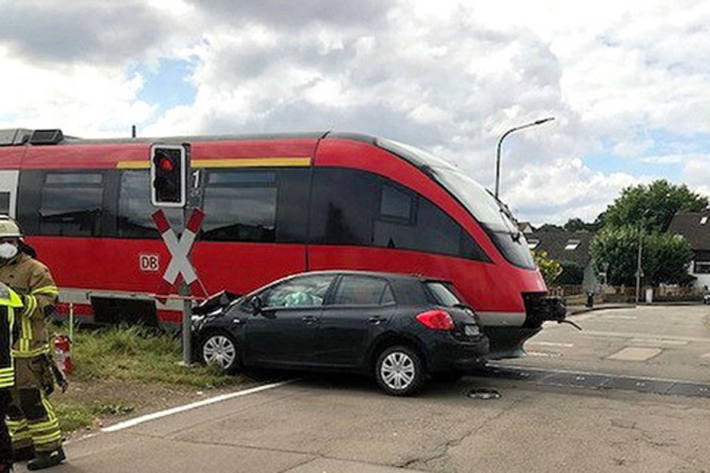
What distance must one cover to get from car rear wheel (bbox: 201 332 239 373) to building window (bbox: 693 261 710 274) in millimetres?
79349

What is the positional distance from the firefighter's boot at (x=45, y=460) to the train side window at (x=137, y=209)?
719cm

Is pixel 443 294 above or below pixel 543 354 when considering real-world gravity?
above

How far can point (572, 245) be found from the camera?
93812 millimetres

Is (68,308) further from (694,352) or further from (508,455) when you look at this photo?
(694,352)

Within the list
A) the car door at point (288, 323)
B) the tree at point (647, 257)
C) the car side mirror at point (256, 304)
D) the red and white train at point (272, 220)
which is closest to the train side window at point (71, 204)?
the red and white train at point (272, 220)

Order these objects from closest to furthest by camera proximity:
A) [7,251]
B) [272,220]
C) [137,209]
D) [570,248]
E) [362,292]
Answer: [7,251], [362,292], [272,220], [137,209], [570,248]

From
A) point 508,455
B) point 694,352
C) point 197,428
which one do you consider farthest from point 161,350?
point 694,352

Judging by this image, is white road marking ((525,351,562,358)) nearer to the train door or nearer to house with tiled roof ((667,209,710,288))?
the train door

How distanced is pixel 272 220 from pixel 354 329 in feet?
10.7

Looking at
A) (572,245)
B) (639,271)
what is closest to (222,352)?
(639,271)

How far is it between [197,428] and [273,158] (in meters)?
5.84

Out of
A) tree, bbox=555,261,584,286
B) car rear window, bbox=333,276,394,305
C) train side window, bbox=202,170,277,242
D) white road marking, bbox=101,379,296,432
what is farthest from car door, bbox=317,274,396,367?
tree, bbox=555,261,584,286

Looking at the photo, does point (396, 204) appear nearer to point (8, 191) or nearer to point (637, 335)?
point (8, 191)

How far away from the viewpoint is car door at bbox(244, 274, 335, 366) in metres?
10.2
